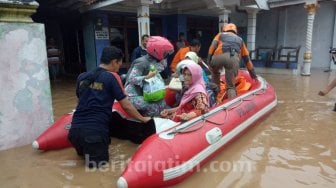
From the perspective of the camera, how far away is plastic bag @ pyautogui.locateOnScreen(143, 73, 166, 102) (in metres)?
3.27

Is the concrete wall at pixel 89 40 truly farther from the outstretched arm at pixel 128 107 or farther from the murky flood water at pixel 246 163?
the outstretched arm at pixel 128 107

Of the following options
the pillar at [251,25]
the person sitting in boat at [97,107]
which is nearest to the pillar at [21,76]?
the person sitting in boat at [97,107]

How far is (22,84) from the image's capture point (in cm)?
338

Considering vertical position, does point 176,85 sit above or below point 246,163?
above

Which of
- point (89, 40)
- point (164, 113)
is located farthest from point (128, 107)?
point (89, 40)

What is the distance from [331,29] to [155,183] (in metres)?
11.8

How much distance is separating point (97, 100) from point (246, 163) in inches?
65.7

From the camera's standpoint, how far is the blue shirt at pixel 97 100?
8.95ft

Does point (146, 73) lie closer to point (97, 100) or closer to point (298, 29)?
point (97, 100)

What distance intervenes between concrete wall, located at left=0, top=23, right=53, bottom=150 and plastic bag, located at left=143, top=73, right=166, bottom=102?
1.33 meters

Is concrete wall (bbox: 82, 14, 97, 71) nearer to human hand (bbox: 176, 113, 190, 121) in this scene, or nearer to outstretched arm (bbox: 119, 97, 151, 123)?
outstretched arm (bbox: 119, 97, 151, 123)

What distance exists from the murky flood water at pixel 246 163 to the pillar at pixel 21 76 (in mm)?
249

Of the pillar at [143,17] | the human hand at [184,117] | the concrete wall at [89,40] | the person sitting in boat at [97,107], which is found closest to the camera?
the person sitting in boat at [97,107]

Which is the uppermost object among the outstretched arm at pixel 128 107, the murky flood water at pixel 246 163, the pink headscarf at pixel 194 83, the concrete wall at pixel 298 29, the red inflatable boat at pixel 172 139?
the concrete wall at pixel 298 29
